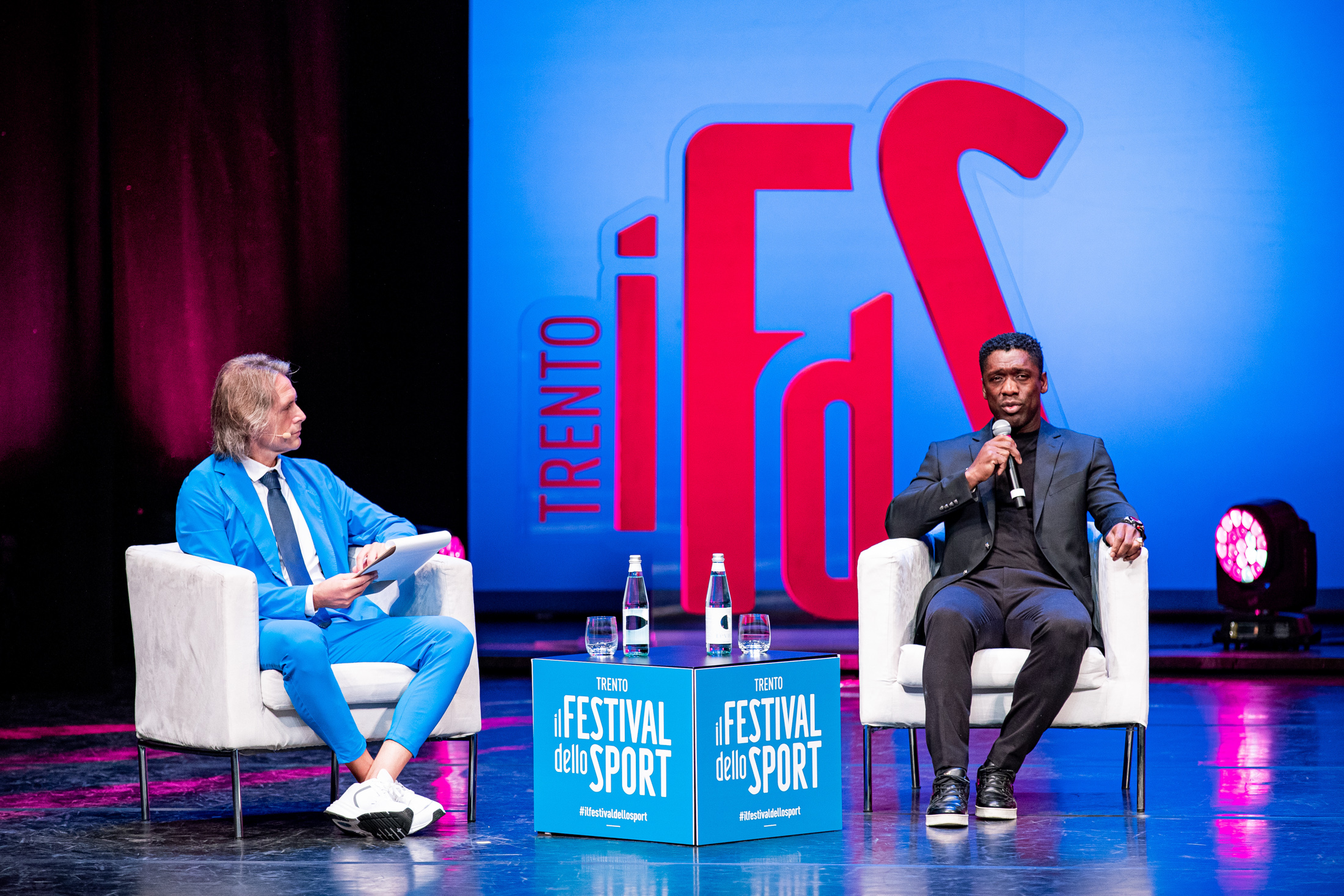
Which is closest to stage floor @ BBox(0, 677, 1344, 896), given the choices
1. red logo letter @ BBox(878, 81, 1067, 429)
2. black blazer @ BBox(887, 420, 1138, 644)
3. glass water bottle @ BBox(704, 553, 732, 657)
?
glass water bottle @ BBox(704, 553, 732, 657)

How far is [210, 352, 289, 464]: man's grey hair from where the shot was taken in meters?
3.48

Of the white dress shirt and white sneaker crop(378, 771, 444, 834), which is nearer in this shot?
white sneaker crop(378, 771, 444, 834)

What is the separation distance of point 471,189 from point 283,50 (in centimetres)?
184

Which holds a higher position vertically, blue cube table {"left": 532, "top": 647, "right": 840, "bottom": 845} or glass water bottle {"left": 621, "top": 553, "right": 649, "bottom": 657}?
glass water bottle {"left": 621, "top": 553, "right": 649, "bottom": 657}

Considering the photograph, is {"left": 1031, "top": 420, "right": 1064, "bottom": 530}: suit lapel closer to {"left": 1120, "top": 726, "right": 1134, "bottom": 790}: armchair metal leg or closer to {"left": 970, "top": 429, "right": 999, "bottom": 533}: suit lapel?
{"left": 970, "top": 429, "right": 999, "bottom": 533}: suit lapel

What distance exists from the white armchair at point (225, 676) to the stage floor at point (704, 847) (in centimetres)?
19

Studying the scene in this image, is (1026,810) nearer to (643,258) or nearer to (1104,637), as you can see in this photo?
(1104,637)

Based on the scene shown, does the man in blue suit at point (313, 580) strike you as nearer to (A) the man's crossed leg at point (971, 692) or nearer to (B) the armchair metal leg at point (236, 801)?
(B) the armchair metal leg at point (236, 801)

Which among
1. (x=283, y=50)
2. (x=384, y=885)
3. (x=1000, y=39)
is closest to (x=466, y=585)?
(x=384, y=885)

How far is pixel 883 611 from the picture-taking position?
139 inches

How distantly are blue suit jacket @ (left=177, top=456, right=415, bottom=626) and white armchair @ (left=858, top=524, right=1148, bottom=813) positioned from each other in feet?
3.55

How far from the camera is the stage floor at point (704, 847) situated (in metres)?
2.76

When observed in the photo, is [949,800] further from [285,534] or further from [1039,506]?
[285,534]

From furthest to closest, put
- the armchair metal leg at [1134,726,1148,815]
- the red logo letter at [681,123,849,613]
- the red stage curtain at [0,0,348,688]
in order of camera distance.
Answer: the red logo letter at [681,123,849,613]
the red stage curtain at [0,0,348,688]
the armchair metal leg at [1134,726,1148,815]
